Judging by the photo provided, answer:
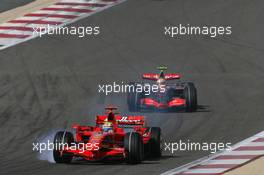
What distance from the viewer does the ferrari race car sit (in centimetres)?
2959

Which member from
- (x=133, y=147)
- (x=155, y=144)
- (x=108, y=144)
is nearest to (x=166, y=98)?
(x=155, y=144)

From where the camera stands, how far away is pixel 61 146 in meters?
21.3

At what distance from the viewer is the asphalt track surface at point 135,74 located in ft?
83.0

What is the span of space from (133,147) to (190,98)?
8629 mm

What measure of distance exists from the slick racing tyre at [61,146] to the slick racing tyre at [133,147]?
127cm

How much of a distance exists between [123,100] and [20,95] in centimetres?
344

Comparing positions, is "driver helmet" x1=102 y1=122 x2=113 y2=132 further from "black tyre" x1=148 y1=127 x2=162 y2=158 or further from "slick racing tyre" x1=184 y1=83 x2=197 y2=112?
"slick racing tyre" x1=184 y1=83 x2=197 y2=112

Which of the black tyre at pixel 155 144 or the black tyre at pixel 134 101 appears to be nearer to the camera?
the black tyre at pixel 155 144

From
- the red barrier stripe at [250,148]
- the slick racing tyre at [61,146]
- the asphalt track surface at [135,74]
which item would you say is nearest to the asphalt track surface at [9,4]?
the asphalt track surface at [135,74]

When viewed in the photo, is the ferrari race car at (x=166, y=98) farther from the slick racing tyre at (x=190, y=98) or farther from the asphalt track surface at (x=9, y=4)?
the asphalt track surface at (x=9, y=4)

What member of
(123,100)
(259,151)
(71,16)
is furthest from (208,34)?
(259,151)

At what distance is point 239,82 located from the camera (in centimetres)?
3441

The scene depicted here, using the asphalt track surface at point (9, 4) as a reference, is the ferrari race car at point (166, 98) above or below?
below

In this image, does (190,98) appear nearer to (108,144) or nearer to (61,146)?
(108,144)
